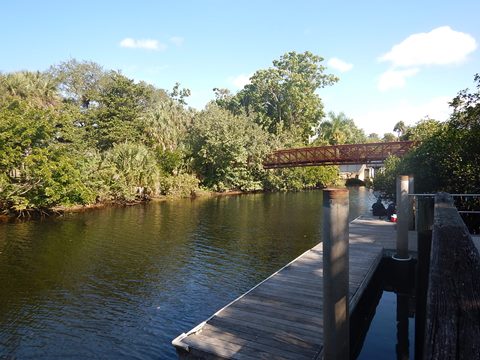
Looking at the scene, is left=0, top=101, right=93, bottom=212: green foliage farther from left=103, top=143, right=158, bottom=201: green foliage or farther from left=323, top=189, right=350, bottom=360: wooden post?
left=323, top=189, right=350, bottom=360: wooden post

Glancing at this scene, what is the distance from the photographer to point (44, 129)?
20172 mm

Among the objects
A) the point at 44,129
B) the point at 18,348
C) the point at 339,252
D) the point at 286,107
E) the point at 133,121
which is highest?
the point at 286,107

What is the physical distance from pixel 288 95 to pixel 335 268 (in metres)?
50.9

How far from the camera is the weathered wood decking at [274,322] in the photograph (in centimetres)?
500

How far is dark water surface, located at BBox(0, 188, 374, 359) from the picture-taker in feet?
23.6

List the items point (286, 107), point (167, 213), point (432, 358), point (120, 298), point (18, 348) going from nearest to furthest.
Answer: point (432, 358)
point (18, 348)
point (120, 298)
point (167, 213)
point (286, 107)

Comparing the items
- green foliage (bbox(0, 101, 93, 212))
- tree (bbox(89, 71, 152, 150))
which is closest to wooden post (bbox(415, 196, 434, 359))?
green foliage (bbox(0, 101, 93, 212))

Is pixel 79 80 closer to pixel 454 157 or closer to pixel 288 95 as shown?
pixel 288 95

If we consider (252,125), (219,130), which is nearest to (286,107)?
(252,125)

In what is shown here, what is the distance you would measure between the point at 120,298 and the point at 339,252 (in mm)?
7002

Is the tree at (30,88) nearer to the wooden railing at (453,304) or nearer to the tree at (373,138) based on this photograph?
the wooden railing at (453,304)

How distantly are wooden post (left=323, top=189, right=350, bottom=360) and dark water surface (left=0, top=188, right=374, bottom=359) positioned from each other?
137 inches

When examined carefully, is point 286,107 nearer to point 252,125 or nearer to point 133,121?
point 252,125

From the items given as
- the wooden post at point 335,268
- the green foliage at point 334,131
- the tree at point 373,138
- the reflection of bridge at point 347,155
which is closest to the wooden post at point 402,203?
the wooden post at point 335,268
